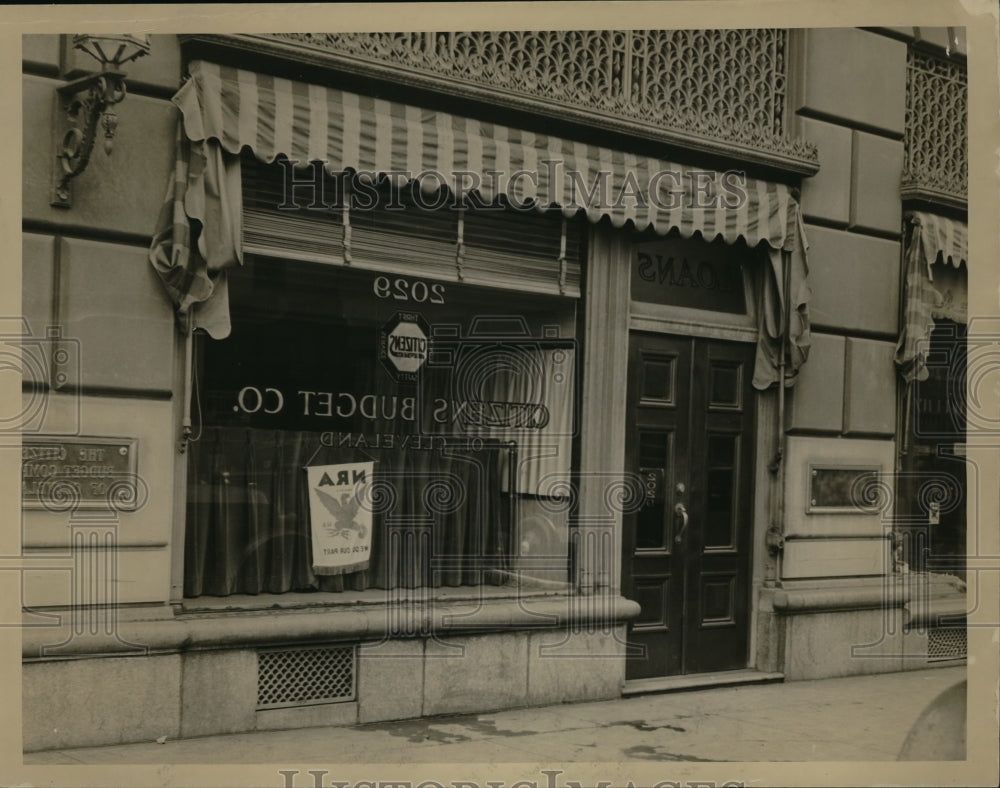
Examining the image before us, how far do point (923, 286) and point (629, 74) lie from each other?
341 centimetres

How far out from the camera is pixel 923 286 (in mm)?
10672

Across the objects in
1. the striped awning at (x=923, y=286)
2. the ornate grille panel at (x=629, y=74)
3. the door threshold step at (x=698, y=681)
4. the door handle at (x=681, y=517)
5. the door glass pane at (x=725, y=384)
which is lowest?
the door threshold step at (x=698, y=681)

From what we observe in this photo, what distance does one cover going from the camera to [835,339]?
10422 mm

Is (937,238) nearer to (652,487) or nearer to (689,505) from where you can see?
(689,505)

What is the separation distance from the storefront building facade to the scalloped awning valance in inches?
1.0

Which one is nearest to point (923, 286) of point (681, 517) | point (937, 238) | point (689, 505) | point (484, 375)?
point (937, 238)

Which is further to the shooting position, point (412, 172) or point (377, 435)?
point (377, 435)

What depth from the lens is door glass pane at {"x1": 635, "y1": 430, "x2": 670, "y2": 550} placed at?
9.53m

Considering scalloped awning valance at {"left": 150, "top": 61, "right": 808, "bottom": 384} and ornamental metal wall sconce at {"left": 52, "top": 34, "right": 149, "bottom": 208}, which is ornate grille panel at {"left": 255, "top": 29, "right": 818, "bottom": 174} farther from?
ornamental metal wall sconce at {"left": 52, "top": 34, "right": 149, "bottom": 208}

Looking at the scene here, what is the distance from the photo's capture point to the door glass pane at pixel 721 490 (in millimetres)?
10008

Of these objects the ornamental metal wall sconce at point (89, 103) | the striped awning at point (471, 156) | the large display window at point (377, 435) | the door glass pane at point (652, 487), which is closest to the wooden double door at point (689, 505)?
the door glass pane at point (652, 487)

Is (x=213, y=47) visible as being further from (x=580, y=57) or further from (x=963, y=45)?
(x=963, y=45)

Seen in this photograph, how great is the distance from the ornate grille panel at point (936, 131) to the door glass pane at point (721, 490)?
280 cm

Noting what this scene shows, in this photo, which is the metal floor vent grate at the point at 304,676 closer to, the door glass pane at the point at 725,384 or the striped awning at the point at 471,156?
the striped awning at the point at 471,156
